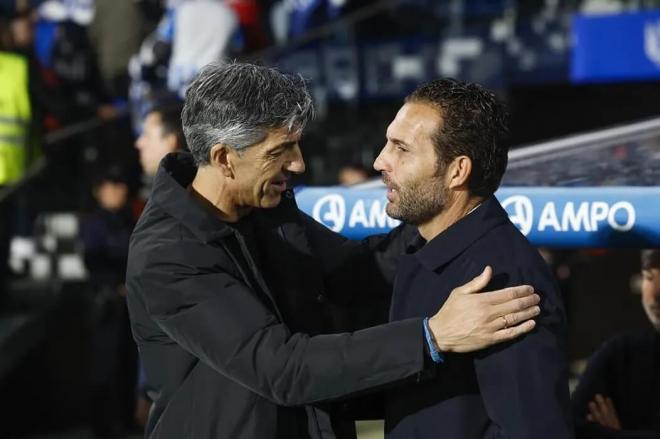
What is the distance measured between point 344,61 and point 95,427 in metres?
2.90

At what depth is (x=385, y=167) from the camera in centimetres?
322

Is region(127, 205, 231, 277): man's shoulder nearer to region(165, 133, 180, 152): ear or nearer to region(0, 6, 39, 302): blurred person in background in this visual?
region(165, 133, 180, 152): ear

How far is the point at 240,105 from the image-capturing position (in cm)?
314

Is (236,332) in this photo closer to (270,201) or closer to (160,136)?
(270,201)

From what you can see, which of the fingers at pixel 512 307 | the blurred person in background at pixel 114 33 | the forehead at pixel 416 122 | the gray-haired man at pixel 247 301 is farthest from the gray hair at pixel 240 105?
the blurred person in background at pixel 114 33

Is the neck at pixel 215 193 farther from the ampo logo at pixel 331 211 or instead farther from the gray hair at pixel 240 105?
the ampo logo at pixel 331 211

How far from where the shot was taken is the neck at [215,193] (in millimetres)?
3281

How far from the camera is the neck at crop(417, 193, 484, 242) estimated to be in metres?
3.16

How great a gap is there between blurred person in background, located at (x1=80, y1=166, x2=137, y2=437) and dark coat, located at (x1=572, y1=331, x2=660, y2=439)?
451cm

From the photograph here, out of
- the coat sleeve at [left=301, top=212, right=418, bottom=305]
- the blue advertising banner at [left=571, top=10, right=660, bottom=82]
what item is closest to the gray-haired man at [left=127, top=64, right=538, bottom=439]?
the coat sleeve at [left=301, top=212, right=418, bottom=305]

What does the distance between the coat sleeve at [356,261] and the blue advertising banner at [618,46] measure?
5480 mm

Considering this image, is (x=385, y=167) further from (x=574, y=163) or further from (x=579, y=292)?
(x=579, y=292)

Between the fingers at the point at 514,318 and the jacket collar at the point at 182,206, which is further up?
Answer: the jacket collar at the point at 182,206

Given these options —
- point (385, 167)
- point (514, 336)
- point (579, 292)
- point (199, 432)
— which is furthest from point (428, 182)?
point (579, 292)
